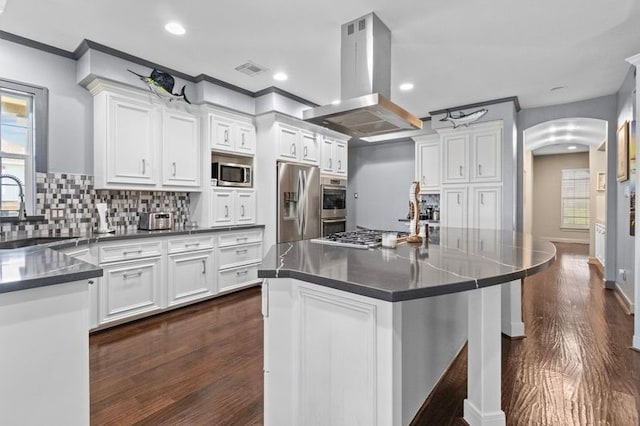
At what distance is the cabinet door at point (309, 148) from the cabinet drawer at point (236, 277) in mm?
1694

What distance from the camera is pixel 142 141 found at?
3.35 m

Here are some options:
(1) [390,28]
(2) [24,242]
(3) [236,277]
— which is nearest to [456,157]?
(1) [390,28]

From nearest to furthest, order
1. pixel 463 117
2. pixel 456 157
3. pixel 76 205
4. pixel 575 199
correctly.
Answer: pixel 76 205 → pixel 463 117 → pixel 456 157 → pixel 575 199

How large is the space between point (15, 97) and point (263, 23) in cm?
231

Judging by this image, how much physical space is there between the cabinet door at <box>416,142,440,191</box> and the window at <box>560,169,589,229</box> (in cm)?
669

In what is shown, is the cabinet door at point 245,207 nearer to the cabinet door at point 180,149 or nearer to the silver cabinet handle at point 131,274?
the cabinet door at point 180,149

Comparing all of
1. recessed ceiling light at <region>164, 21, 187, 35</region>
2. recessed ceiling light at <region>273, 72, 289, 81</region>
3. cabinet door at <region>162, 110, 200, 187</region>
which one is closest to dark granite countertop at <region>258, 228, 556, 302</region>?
recessed ceiling light at <region>164, 21, 187, 35</region>

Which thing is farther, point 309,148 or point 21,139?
point 309,148

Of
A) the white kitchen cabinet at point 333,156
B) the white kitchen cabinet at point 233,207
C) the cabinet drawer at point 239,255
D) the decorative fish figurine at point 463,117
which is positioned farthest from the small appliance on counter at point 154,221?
the decorative fish figurine at point 463,117

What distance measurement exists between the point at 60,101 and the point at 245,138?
189 cm

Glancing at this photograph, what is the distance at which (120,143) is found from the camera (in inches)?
125

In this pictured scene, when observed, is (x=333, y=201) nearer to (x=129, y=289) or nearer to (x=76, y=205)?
(x=129, y=289)

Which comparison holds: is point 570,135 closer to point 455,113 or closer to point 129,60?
point 455,113

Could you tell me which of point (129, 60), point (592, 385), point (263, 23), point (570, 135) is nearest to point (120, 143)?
point (129, 60)
